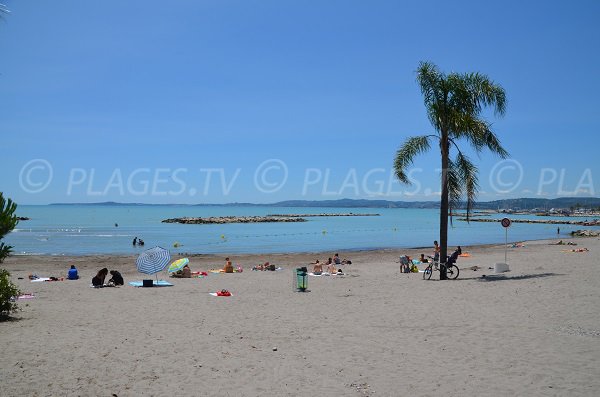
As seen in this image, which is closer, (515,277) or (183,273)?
(515,277)

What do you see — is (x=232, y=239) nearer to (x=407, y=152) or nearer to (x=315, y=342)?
(x=407, y=152)

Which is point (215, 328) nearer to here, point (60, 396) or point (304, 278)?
point (60, 396)

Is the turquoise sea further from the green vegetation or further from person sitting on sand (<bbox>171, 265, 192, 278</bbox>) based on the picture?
the green vegetation

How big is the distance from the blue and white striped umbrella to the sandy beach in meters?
2.22

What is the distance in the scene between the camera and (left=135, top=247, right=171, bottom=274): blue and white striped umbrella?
19222mm

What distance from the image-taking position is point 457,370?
734 cm

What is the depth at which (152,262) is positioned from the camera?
1927 centimetres

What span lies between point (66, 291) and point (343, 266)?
13891 mm

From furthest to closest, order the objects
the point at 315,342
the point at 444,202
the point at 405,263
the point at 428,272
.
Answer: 1. the point at 405,263
2. the point at 428,272
3. the point at 444,202
4. the point at 315,342

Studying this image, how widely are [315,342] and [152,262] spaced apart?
11.7 m

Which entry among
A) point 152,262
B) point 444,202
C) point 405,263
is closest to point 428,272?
point 444,202

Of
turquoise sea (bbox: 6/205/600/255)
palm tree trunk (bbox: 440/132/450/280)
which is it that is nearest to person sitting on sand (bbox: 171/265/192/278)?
palm tree trunk (bbox: 440/132/450/280)

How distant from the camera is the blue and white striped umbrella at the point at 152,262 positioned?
19.2 meters

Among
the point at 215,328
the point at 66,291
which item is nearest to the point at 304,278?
the point at 215,328
